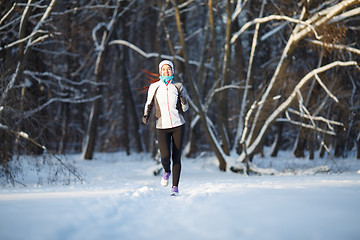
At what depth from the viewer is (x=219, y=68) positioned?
12078 mm

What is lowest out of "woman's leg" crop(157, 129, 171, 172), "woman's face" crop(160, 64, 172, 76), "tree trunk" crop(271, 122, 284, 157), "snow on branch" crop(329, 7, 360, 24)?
"tree trunk" crop(271, 122, 284, 157)

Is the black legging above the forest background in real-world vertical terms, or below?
below

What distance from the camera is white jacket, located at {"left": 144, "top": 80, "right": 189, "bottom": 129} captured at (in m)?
5.07

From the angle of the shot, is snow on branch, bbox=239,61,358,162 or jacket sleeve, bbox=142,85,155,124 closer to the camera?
jacket sleeve, bbox=142,85,155,124

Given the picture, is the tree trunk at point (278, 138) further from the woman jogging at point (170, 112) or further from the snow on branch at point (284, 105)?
the woman jogging at point (170, 112)

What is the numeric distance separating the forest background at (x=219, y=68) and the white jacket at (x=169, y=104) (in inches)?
59.4

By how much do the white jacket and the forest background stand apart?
1.51 metres

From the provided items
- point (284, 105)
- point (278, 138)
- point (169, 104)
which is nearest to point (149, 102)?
point (169, 104)

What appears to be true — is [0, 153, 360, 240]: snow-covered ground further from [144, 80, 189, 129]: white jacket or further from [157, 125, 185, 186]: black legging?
[144, 80, 189, 129]: white jacket

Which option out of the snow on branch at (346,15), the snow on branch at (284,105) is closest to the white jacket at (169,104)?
the snow on branch at (284,105)

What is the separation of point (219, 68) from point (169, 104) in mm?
7308

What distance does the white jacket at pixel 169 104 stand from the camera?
5.07 metres

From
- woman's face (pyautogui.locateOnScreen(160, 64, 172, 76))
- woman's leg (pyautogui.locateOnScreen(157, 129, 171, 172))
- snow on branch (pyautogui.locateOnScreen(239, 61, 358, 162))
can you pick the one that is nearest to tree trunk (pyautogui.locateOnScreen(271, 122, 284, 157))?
snow on branch (pyautogui.locateOnScreen(239, 61, 358, 162))

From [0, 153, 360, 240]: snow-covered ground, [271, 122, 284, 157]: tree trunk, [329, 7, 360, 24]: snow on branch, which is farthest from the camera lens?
[271, 122, 284, 157]: tree trunk
